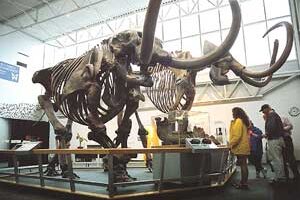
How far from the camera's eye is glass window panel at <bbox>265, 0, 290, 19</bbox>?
14.3 meters

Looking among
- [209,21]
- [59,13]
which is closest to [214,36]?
[209,21]

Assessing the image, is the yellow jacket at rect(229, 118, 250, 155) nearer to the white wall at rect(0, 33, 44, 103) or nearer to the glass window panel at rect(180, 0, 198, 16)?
the glass window panel at rect(180, 0, 198, 16)

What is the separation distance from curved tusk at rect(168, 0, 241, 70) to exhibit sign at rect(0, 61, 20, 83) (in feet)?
50.6

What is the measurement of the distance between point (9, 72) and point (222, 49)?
1682 centimetres

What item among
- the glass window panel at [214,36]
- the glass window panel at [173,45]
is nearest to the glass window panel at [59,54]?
the glass window panel at [173,45]

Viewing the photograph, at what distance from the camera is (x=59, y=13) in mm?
16422

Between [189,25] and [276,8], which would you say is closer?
[276,8]

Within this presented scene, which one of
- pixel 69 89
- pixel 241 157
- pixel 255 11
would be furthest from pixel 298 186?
pixel 255 11

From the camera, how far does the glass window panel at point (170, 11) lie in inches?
667

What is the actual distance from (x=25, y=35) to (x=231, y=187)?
1794 cm

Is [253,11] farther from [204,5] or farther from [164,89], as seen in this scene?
Answer: [164,89]

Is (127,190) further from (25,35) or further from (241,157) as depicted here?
(25,35)

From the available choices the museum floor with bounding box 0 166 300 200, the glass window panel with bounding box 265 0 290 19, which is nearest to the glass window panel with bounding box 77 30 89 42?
the glass window panel with bounding box 265 0 290 19

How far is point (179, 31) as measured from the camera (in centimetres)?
1684
